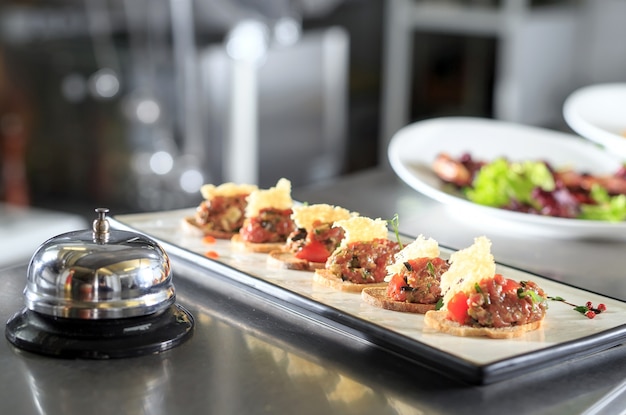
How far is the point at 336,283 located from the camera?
1.18m

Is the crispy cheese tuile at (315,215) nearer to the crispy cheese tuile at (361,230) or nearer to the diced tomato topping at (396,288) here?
the crispy cheese tuile at (361,230)

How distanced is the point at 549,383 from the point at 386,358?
0.57ft

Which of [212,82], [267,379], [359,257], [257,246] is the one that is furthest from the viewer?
[212,82]

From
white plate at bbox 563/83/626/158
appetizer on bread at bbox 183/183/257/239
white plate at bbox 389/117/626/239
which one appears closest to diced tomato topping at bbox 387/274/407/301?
appetizer on bread at bbox 183/183/257/239

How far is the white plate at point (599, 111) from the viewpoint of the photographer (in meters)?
2.08

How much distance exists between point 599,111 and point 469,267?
1374mm

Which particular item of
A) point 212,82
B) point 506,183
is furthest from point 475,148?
point 212,82

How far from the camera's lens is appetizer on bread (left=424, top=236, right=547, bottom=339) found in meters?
1.03

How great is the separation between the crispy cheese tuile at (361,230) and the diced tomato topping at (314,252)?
2.1 inches

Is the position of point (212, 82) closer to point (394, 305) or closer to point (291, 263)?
point (291, 263)

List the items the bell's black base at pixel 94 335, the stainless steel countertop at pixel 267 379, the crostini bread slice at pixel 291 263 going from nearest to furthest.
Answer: the stainless steel countertop at pixel 267 379 < the bell's black base at pixel 94 335 < the crostini bread slice at pixel 291 263

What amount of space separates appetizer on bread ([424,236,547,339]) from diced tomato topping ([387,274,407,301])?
0.17 ft

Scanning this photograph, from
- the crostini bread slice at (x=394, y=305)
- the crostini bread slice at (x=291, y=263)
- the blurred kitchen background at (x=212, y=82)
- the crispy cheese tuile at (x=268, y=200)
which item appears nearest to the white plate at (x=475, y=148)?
the crispy cheese tuile at (x=268, y=200)

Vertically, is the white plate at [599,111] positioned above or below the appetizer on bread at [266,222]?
above
